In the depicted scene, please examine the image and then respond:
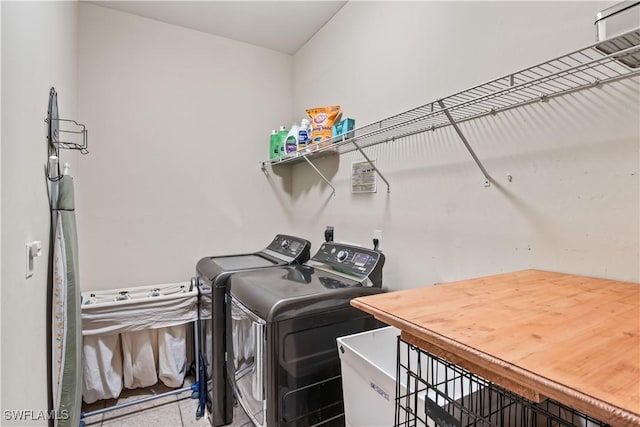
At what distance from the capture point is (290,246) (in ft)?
8.03

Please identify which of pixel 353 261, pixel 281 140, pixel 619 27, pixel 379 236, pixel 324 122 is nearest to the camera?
pixel 619 27

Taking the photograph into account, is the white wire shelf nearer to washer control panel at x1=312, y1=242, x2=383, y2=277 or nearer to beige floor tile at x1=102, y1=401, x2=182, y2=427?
washer control panel at x1=312, y1=242, x2=383, y2=277

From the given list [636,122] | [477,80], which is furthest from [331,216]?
[636,122]

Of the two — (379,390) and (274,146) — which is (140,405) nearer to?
(379,390)

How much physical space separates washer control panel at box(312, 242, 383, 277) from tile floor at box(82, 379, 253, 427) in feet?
3.20

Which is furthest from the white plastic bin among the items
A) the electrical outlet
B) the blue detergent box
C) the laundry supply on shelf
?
the laundry supply on shelf

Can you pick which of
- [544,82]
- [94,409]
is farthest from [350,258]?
[94,409]

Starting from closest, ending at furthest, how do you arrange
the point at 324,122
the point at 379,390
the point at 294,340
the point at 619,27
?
1. the point at 619,27
2. the point at 379,390
3. the point at 294,340
4. the point at 324,122

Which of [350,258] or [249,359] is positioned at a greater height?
[350,258]

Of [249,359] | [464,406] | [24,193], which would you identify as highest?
[24,193]

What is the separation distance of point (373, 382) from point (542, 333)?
0.58 meters

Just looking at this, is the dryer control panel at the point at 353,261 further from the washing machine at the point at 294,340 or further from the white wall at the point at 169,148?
the white wall at the point at 169,148

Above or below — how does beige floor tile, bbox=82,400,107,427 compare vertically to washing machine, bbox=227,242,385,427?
below

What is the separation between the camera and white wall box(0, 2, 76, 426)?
921mm
